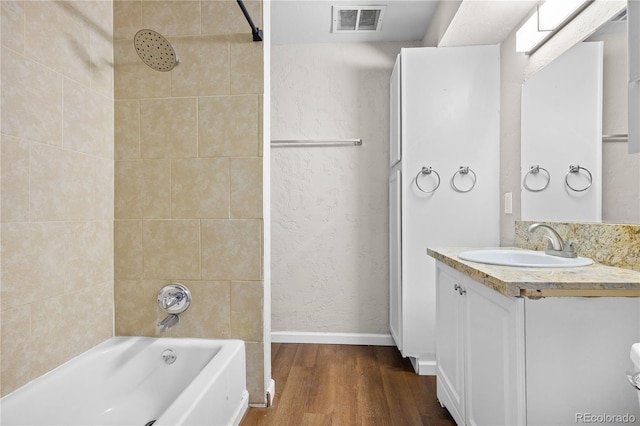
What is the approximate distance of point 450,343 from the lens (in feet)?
5.20

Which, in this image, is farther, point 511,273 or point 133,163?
point 133,163

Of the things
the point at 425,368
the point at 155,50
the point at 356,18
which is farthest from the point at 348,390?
the point at 356,18

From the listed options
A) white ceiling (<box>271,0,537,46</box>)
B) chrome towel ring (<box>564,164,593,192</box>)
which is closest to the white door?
white ceiling (<box>271,0,537,46</box>)

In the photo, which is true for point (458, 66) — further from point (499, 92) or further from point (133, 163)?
point (133, 163)

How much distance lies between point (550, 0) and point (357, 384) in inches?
87.4

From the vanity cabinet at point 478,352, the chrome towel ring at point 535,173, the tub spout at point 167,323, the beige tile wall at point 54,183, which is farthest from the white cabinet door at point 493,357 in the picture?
the beige tile wall at point 54,183

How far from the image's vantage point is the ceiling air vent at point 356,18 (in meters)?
2.31

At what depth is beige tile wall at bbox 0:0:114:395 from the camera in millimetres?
1226

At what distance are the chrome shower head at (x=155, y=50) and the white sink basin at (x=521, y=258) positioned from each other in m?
1.51

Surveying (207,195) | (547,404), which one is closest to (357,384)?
(547,404)

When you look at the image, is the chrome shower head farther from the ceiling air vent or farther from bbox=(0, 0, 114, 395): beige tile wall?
the ceiling air vent

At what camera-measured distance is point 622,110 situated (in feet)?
4.21

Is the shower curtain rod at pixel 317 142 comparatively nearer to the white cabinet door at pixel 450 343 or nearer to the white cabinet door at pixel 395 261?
the white cabinet door at pixel 395 261

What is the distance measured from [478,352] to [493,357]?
0.11 m
